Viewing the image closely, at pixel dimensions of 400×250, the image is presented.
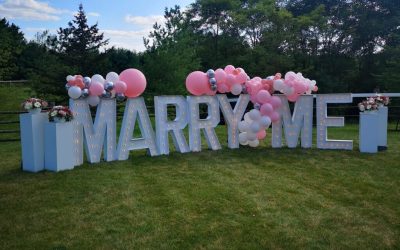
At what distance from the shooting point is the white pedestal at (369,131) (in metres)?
9.09

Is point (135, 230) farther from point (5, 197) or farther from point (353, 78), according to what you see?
point (353, 78)

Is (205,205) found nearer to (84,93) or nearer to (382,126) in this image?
(84,93)

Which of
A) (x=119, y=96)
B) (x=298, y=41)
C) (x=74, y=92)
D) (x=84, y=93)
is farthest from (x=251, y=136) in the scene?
(x=298, y=41)

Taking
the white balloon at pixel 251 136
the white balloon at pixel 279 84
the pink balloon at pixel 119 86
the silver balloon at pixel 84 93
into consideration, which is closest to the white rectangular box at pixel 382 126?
the white balloon at pixel 279 84

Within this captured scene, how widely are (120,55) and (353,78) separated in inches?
583

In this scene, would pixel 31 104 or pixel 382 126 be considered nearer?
pixel 31 104

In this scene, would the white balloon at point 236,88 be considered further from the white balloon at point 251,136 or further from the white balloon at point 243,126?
the white balloon at point 251,136

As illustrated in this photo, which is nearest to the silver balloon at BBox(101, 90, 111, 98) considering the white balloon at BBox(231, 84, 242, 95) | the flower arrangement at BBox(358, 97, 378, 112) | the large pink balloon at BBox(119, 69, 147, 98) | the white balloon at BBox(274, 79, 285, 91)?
the large pink balloon at BBox(119, 69, 147, 98)

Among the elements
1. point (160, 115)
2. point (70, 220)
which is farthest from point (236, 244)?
point (160, 115)

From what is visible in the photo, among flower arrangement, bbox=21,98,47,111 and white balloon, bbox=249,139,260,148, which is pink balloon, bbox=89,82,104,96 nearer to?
flower arrangement, bbox=21,98,47,111

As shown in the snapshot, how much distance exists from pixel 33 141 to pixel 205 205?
3644 mm

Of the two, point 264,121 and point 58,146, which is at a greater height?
point 264,121

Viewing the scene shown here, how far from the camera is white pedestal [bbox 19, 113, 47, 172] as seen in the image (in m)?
7.11

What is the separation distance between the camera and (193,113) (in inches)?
358
